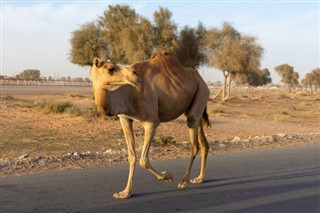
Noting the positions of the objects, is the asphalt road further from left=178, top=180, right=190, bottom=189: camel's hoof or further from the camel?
the camel

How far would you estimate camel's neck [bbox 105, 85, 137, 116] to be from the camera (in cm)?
678

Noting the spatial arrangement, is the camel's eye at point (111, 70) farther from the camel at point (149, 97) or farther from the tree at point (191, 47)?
the tree at point (191, 47)

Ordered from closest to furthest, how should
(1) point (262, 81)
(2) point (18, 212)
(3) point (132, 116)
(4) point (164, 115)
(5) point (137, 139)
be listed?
(2) point (18, 212)
(3) point (132, 116)
(4) point (164, 115)
(5) point (137, 139)
(1) point (262, 81)

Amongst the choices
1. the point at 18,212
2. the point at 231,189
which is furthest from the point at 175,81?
the point at 18,212

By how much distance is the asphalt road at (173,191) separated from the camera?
6.84 m

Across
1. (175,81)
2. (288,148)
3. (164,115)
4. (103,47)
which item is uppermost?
(103,47)

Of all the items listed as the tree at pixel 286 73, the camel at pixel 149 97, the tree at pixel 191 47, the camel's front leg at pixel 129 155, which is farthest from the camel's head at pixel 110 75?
the tree at pixel 286 73

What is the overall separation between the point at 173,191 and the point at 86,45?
37709mm

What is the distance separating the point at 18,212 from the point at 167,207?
6.75 ft

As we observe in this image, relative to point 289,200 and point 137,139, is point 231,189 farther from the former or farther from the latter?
point 137,139

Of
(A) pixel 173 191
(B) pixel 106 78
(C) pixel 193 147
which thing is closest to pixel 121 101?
(B) pixel 106 78

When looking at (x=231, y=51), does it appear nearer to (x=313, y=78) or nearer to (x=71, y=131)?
(x=71, y=131)

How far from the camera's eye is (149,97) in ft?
24.5

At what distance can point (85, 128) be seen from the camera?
67.7 ft
